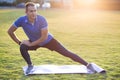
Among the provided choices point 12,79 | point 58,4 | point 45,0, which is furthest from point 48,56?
point 45,0

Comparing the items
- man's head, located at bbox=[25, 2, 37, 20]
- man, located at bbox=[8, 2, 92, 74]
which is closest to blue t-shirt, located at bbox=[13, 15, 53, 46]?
man, located at bbox=[8, 2, 92, 74]

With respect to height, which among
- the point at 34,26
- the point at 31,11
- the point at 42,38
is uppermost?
the point at 31,11

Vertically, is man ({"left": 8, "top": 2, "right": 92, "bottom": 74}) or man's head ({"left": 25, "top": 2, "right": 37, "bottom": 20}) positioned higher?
man's head ({"left": 25, "top": 2, "right": 37, "bottom": 20})

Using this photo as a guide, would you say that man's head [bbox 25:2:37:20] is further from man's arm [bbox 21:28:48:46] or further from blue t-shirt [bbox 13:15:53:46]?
man's arm [bbox 21:28:48:46]

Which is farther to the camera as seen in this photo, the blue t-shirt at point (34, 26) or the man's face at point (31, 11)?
the blue t-shirt at point (34, 26)

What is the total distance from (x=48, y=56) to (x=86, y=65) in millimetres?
2700

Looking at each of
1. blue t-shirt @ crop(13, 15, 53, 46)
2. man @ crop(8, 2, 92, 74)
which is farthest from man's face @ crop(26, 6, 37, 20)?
blue t-shirt @ crop(13, 15, 53, 46)

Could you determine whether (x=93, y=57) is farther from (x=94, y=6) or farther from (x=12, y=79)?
(x=94, y=6)

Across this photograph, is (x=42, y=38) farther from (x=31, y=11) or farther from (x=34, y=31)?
(x=31, y=11)

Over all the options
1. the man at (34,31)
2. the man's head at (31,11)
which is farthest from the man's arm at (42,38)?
the man's head at (31,11)

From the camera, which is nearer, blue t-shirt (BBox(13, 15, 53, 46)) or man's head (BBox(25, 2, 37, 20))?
man's head (BBox(25, 2, 37, 20))

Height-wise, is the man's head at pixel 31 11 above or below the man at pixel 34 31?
above

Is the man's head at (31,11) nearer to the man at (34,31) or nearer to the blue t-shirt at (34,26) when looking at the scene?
the man at (34,31)

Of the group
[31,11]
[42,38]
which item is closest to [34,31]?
[42,38]
